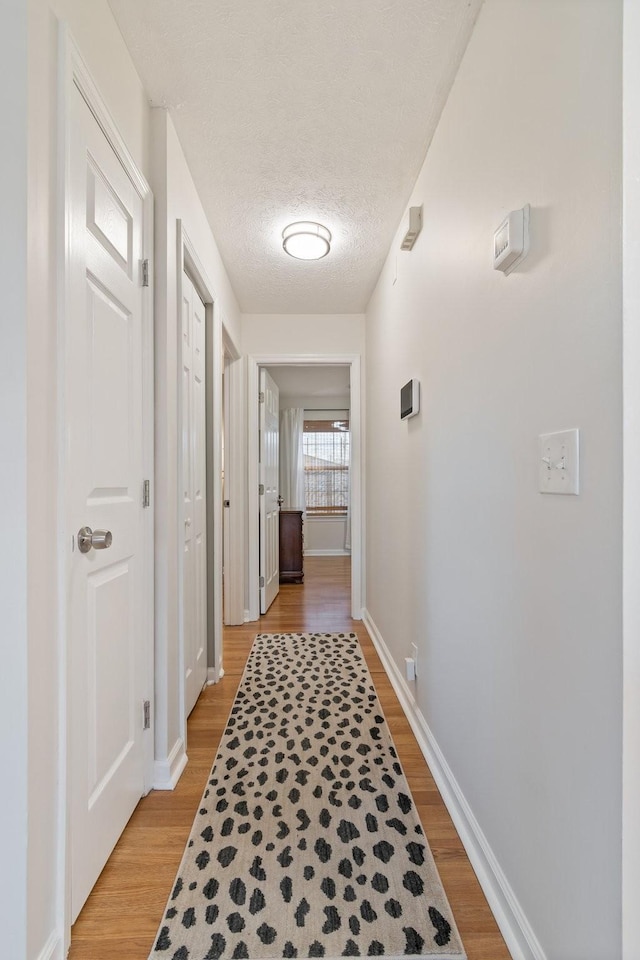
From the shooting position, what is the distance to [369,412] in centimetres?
352

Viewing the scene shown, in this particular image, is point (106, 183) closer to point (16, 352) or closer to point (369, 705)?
point (16, 352)

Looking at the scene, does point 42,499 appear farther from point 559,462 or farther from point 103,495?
point 559,462

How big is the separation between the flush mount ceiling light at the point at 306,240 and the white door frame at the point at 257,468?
3.76 ft

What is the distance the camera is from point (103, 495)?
1.32m

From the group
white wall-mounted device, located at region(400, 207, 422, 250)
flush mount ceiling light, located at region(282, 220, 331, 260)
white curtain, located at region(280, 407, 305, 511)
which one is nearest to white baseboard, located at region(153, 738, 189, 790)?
white wall-mounted device, located at region(400, 207, 422, 250)

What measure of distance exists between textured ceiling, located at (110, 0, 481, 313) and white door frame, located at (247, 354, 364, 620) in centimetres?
119

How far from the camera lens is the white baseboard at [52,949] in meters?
0.97

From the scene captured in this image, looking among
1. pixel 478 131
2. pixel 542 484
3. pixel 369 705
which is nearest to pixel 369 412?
pixel 369 705

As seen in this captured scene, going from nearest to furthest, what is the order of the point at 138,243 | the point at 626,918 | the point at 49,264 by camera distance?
the point at 626,918 → the point at 49,264 → the point at 138,243

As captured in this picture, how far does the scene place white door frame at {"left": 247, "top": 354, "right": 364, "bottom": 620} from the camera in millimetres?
3709

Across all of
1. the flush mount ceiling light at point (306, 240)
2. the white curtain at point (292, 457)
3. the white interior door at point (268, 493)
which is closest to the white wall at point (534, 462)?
the flush mount ceiling light at point (306, 240)

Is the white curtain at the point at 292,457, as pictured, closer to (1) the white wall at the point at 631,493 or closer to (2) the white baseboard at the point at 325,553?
(2) the white baseboard at the point at 325,553

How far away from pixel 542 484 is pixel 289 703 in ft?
5.88

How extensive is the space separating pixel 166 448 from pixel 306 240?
1.48 metres
